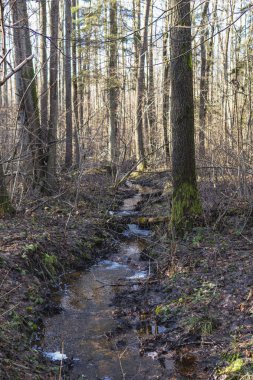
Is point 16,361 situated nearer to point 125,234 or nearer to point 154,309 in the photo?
point 154,309

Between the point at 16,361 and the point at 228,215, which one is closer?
the point at 16,361

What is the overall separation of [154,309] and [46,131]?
706cm

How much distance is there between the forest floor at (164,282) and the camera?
458cm

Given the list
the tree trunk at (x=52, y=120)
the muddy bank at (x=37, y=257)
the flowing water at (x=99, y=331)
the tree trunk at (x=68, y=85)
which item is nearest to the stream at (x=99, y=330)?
the flowing water at (x=99, y=331)

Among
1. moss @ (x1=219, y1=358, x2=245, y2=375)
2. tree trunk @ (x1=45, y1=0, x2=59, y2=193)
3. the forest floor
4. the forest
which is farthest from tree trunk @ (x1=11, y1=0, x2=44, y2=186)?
moss @ (x1=219, y1=358, x2=245, y2=375)

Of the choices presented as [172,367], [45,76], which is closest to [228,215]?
[172,367]

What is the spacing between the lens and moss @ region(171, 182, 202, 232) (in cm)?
820

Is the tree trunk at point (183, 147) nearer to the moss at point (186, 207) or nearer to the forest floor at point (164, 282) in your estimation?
the moss at point (186, 207)

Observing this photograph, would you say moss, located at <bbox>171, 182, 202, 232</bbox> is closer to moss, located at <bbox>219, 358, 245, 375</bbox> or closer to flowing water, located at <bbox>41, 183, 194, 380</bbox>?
flowing water, located at <bbox>41, 183, 194, 380</bbox>

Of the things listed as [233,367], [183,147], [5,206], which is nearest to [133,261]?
[183,147]

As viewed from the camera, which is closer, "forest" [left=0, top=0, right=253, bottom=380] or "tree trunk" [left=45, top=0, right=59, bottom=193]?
"forest" [left=0, top=0, right=253, bottom=380]

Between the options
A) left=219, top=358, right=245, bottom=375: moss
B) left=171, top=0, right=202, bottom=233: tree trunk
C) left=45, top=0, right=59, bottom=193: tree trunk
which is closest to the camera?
left=219, top=358, right=245, bottom=375: moss

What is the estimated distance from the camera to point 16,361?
4121 millimetres

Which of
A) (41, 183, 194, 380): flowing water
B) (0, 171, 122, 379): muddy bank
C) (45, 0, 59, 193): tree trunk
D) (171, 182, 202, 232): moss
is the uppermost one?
(45, 0, 59, 193): tree trunk
